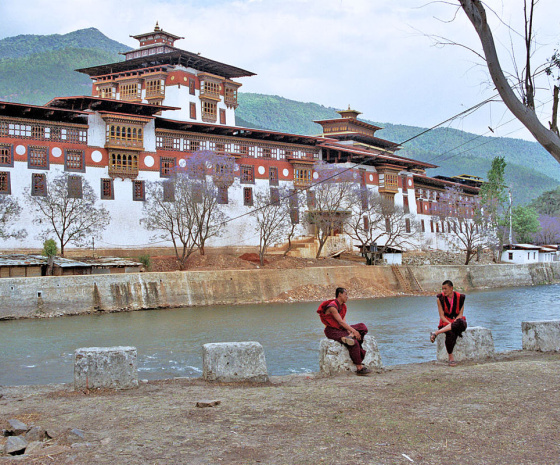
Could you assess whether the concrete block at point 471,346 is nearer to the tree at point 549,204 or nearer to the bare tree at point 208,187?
the bare tree at point 208,187

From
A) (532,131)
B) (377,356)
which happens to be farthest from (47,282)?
(532,131)

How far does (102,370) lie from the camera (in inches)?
300

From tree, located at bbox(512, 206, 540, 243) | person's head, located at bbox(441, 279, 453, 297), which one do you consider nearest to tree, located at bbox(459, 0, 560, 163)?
person's head, located at bbox(441, 279, 453, 297)

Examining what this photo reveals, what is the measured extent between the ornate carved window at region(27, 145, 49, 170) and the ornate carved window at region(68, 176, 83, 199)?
1.78 metres

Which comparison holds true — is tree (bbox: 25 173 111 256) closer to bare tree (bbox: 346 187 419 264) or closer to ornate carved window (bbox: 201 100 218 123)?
ornate carved window (bbox: 201 100 218 123)

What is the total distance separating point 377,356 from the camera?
8.99 m

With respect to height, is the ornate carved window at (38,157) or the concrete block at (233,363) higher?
the ornate carved window at (38,157)

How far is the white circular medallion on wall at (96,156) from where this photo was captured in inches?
1739

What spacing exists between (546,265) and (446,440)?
185 ft

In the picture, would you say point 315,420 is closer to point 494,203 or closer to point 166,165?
point 166,165

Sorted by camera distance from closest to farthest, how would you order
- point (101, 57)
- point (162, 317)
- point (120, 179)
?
point (162, 317)
point (120, 179)
point (101, 57)

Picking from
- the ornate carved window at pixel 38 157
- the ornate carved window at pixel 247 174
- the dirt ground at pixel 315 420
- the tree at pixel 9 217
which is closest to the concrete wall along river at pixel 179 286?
the tree at pixel 9 217

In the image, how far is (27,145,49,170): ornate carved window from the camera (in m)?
41.4

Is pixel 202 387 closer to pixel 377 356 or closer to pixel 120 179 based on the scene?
pixel 377 356
